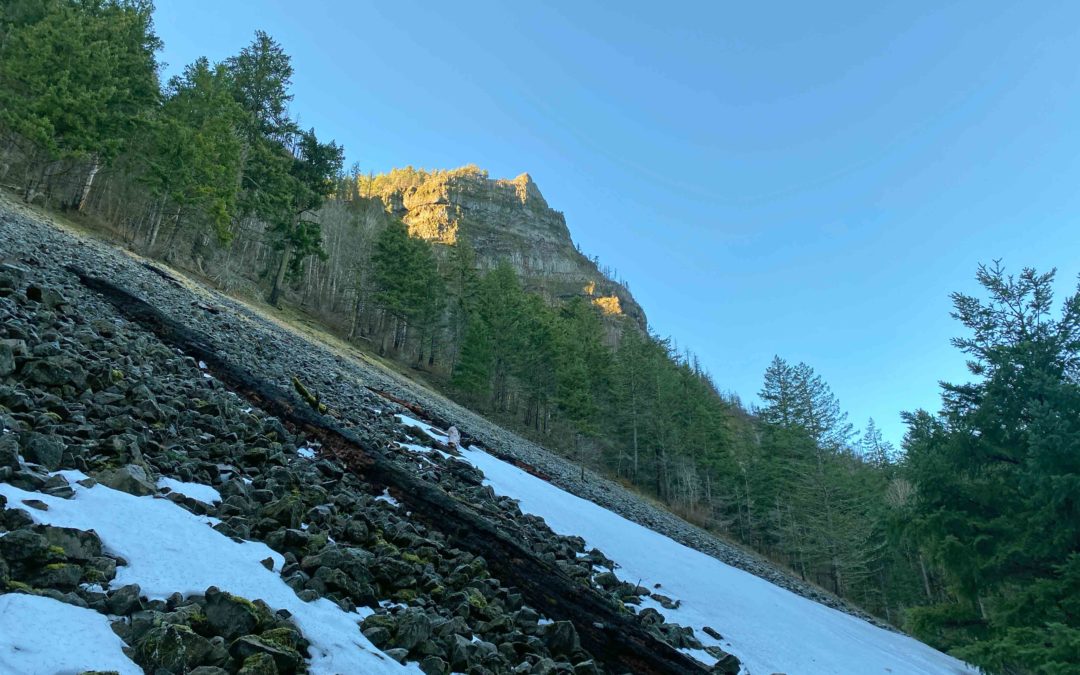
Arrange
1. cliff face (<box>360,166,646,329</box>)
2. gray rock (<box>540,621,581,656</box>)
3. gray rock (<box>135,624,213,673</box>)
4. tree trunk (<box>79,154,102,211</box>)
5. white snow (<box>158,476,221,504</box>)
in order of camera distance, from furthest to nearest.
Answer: cliff face (<box>360,166,646,329</box>), tree trunk (<box>79,154,102,211</box>), gray rock (<box>540,621,581,656</box>), white snow (<box>158,476,221,504</box>), gray rock (<box>135,624,213,673</box>)

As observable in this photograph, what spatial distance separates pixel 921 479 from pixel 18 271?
1904 centimetres

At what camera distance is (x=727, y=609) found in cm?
843

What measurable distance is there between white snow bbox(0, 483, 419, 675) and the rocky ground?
0.12 m

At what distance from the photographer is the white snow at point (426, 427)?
13052 millimetres

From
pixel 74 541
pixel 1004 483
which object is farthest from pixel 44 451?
pixel 1004 483

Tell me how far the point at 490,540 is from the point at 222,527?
116 inches

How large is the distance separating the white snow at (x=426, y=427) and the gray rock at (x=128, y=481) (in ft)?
28.4

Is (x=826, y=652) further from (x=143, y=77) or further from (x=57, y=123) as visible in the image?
(x=143, y=77)

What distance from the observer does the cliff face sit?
164 metres

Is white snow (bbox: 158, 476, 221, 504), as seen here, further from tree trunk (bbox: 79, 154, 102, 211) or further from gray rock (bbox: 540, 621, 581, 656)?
tree trunk (bbox: 79, 154, 102, 211)

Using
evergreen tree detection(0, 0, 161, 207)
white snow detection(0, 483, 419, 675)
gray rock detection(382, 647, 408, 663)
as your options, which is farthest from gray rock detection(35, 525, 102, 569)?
evergreen tree detection(0, 0, 161, 207)

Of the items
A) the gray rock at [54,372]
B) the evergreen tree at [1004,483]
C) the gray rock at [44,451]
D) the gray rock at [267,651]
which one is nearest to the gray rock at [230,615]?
the gray rock at [267,651]

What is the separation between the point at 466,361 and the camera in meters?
44.1

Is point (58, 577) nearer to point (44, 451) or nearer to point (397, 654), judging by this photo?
point (44, 451)
